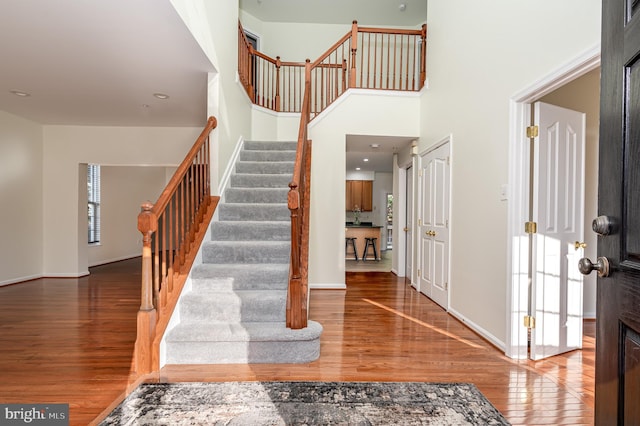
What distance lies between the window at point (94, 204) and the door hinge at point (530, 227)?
25.6 feet

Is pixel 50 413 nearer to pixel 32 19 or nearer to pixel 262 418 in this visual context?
pixel 262 418

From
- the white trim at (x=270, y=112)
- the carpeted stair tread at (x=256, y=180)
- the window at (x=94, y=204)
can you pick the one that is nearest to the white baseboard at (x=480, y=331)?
the carpeted stair tread at (x=256, y=180)

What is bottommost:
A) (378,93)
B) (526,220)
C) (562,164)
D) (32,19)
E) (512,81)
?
(526,220)

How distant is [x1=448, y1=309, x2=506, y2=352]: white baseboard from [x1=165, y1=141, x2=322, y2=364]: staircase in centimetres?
151

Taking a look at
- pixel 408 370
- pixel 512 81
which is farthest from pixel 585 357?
pixel 512 81

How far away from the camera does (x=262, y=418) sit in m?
1.74

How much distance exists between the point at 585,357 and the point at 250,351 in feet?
8.76

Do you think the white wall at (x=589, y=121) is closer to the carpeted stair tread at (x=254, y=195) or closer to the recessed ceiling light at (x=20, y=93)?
the carpeted stair tread at (x=254, y=195)

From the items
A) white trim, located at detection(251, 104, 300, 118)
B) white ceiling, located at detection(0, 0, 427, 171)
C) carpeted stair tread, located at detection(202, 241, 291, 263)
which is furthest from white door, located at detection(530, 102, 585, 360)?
white trim, located at detection(251, 104, 300, 118)

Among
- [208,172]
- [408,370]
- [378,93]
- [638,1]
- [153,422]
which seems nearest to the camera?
[638,1]

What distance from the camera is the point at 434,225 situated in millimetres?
4086

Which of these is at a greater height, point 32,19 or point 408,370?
point 32,19

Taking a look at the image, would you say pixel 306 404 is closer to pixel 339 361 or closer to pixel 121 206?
pixel 339 361

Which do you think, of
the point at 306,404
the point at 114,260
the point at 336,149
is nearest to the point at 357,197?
the point at 336,149
